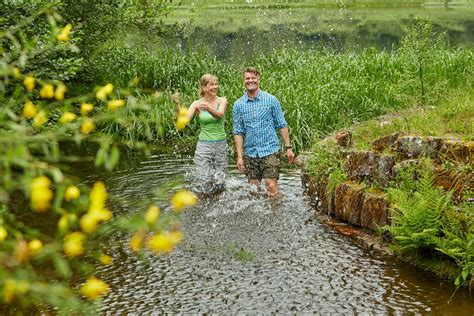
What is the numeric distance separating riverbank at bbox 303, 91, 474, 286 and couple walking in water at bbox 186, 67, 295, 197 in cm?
66

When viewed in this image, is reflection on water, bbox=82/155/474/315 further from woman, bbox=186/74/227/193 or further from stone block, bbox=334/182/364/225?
woman, bbox=186/74/227/193

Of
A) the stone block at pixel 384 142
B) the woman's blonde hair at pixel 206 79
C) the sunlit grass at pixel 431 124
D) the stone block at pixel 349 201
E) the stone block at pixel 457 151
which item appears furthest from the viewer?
the woman's blonde hair at pixel 206 79

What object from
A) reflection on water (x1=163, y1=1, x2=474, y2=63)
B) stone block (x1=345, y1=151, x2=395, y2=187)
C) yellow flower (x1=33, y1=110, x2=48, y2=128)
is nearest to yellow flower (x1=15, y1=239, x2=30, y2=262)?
yellow flower (x1=33, y1=110, x2=48, y2=128)

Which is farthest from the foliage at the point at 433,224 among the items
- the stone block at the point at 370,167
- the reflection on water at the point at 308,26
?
the reflection on water at the point at 308,26

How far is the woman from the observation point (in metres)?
9.41

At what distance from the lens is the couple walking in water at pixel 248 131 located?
9.40 m

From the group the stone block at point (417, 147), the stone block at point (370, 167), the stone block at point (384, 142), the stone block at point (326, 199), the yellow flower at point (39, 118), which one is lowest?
the stone block at point (326, 199)

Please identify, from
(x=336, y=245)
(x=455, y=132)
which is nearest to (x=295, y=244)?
(x=336, y=245)

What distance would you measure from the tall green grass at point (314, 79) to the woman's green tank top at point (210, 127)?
10.8 feet

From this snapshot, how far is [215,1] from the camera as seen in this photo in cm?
6956

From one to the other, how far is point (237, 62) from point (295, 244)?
12567 millimetres

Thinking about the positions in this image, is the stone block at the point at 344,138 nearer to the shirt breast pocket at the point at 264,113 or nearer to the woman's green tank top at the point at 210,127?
the shirt breast pocket at the point at 264,113

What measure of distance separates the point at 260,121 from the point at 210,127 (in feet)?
2.45

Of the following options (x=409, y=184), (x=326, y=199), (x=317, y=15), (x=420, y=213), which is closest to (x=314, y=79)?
(x=326, y=199)
